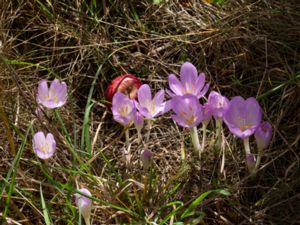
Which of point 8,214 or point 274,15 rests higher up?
point 274,15

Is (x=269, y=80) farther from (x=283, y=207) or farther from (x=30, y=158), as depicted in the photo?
(x=30, y=158)

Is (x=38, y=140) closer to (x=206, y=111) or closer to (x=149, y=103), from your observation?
(x=149, y=103)

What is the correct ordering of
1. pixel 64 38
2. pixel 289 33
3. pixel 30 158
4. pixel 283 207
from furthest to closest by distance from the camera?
1. pixel 64 38
2. pixel 289 33
3. pixel 30 158
4. pixel 283 207

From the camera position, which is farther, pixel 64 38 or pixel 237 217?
pixel 64 38

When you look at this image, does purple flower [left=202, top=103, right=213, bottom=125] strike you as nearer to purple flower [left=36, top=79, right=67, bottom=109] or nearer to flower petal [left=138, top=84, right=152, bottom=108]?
flower petal [left=138, top=84, right=152, bottom=108]

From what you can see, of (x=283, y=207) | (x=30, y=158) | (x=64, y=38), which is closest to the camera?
(x=283, y=207)

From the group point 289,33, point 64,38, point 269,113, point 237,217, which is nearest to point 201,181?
point 237,217

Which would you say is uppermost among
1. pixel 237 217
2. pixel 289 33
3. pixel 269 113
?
pixel 289 33
